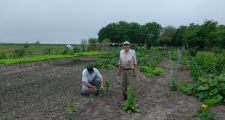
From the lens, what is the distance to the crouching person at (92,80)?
1140 cm

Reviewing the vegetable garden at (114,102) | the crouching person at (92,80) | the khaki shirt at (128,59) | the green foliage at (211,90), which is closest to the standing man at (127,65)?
the khaki shirt at (128,59)

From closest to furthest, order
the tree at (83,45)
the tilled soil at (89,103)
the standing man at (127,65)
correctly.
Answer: the tilled soil at (89,103) < the standing man at (127,65) < the tree at (83,45)

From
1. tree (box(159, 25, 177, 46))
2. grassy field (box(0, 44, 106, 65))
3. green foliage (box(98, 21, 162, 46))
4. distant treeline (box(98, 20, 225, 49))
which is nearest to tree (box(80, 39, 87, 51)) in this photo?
grassy field (box(0, 44, 106, 65))

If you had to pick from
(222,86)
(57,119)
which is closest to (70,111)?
(57,119)

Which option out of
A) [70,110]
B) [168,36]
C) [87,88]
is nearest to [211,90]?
[87,88]

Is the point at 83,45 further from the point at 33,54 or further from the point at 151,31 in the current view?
the point at 151,31

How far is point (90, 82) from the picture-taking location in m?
11.7

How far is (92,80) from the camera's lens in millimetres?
11695

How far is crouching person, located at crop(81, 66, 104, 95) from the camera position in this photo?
11.4 metres

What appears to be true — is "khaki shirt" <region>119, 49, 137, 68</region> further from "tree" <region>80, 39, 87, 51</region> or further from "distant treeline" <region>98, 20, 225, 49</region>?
"distant treeline" <region>98, 20, 225, 49</region>

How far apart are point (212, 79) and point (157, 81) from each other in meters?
4.82

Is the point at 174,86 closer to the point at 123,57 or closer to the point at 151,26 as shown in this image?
the point at 123,57

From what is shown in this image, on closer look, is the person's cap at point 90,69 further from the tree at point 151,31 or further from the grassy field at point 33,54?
the tree at point 151,31

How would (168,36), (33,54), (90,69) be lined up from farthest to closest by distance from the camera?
1. (168,36)
2. (33,54)
3. (90,69)
